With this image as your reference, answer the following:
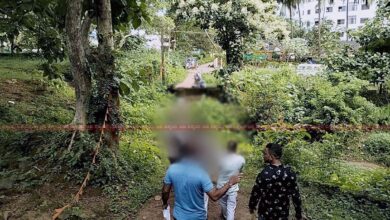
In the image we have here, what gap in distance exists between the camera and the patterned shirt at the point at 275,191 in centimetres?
332

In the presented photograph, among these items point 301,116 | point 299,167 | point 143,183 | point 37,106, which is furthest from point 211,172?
point 37,106

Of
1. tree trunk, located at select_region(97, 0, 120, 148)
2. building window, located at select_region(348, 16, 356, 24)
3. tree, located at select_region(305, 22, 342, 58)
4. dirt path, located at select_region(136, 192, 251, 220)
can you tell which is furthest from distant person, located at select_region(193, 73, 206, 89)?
building window, located at select_region(348, 16, 356, 24)

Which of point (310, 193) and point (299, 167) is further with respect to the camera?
point (299, 167)

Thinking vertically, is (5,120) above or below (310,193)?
above

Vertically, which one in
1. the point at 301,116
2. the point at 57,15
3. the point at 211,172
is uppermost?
the point at 57,15

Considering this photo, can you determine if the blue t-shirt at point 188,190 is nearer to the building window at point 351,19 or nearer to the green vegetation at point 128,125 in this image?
the green vegetation at point 128,125

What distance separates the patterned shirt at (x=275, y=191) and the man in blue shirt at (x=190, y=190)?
51 centimetres

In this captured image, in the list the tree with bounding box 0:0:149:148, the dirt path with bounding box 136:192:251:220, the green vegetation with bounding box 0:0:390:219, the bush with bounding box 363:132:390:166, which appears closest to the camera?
the green vegetation with bounding box 0:0:390:219

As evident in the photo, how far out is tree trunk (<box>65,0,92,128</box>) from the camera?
17.3ft

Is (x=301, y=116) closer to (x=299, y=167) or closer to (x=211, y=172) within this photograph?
(x=299, y=167)

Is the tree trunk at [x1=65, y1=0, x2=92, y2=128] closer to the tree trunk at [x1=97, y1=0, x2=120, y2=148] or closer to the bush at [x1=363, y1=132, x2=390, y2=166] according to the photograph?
the tree trunk at [x1=97, y1=0, x2=120, y2=148]

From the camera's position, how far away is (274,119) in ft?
27.6

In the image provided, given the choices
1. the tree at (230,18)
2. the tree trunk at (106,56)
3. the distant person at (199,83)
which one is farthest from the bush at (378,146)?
the distant person at (199,83)

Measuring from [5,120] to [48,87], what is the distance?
401cm
